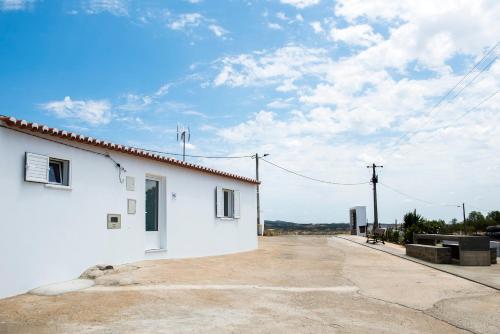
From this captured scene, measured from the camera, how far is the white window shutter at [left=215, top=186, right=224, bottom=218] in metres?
15.7

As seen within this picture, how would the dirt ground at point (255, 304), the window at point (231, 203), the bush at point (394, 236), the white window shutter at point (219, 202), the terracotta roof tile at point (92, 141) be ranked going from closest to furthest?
the dirt ground at point (255, 304) → the terracotta roof tile at point (92, 141) → the white window shutter at point (219, 202) → the window at point (231, 203) → the bush at point (394, 236)

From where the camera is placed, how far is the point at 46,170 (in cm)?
871

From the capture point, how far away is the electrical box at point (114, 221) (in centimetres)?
1062

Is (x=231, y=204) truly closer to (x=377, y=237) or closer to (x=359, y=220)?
(x=377, y=237)

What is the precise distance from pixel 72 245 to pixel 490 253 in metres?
12.0

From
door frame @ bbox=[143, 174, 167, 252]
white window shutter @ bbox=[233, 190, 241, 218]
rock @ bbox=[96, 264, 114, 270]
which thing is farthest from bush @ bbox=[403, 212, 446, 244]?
rock @ bbox=[96, 264, 114, 270]

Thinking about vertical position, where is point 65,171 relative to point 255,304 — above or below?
above

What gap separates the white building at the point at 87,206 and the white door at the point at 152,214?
A: 1.1 inches

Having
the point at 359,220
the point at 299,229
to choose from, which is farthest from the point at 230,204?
the point at 299,229

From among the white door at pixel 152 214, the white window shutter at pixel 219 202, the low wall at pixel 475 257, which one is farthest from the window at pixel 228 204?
the low wall at pixel 475 257

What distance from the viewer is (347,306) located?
7.65 meters

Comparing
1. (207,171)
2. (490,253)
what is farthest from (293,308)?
(490,253)

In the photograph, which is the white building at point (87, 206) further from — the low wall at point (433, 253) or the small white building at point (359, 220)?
the small white building at point (359, 220)

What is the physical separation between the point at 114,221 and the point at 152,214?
6.60ft
